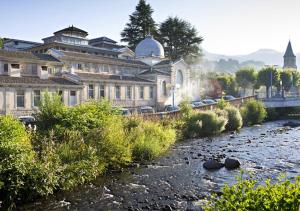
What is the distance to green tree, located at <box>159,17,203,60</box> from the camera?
78.6 m

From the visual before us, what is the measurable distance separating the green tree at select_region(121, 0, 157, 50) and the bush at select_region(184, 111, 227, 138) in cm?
4714

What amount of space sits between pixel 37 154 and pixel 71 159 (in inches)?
78.0

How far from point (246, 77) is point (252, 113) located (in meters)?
30.9

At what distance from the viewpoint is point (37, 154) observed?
56.9ft

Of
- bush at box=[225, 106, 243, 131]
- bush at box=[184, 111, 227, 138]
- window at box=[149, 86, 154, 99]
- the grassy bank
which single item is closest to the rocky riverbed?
the grassy bank

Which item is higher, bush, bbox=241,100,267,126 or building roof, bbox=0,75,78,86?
building roof, bbox=0,75,78,86

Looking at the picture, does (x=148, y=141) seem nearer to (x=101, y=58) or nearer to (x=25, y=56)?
(x=25, y=56)

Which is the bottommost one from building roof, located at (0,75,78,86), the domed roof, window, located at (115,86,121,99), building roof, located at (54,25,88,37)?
window, located at (115,86,121,99)

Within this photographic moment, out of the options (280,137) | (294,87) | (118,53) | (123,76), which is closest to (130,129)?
(280,137)

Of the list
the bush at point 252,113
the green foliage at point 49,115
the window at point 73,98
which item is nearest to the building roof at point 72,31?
the window at point 73,98

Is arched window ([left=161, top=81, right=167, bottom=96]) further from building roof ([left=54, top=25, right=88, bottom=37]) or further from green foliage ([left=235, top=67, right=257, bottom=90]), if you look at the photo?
green foliage ([left=235, top=67, right=257, bottom=90])

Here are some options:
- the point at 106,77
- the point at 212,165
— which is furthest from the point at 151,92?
the point at 212,165

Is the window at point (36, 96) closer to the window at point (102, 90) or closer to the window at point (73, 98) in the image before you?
the window at point (73, 98)

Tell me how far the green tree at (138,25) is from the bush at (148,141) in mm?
55514
